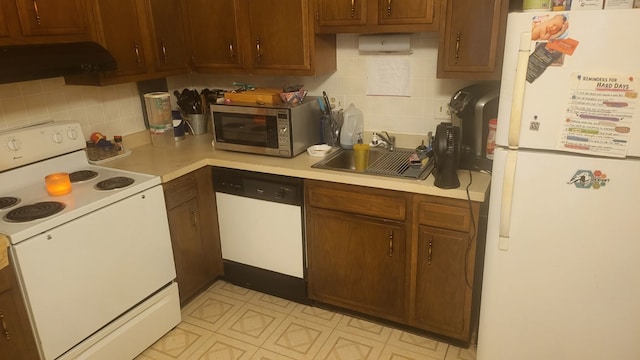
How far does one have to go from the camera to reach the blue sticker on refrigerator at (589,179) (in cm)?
155

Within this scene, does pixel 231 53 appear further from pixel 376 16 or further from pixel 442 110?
pixel 442 110

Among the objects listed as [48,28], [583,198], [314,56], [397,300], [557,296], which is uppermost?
[48,28]

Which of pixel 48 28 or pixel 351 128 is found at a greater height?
pixel 48 28

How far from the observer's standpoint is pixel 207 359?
2.28m

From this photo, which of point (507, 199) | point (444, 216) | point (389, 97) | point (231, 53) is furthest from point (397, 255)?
point (231, 53)

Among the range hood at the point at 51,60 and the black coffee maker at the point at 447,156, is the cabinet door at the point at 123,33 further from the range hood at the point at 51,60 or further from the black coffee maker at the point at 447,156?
the black coffee maker at the point at 447,156

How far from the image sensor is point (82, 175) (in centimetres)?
233

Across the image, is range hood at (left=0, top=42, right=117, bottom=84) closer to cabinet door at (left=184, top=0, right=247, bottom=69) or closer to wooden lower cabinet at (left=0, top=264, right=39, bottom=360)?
cabinet door at (left=184, top=0, right=247, bottom=69)

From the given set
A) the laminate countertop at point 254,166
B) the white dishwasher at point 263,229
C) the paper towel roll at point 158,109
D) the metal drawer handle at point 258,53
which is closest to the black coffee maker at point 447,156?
the laminate countertop at point 254,166

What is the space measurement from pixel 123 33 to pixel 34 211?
109cm

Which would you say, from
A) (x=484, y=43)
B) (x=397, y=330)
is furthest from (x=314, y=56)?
(x=397, y=330)

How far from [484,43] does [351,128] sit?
90 cm

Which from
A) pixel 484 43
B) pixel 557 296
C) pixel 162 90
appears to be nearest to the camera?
pixel 557 296

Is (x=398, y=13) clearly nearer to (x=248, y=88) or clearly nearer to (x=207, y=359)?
(x=248, y=88)
